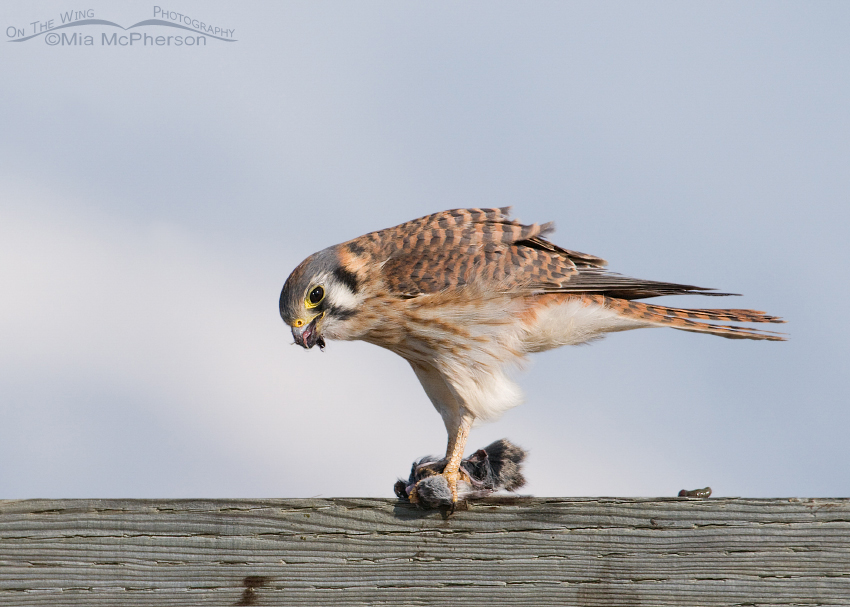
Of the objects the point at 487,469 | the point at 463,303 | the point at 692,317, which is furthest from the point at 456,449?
the point at 692,317

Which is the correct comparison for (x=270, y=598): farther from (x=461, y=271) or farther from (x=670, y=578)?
(x=461, y=271)

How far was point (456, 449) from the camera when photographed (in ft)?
10.7

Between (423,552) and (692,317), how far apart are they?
203cm

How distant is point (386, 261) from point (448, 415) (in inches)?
31.3

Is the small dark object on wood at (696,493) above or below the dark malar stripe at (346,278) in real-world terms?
below

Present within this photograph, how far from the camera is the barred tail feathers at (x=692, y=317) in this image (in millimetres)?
3734

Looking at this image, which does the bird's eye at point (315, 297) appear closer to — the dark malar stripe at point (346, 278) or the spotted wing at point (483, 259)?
the dark malar stripe at point (346, 278)

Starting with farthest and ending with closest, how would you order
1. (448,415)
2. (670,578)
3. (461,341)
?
(448,415), (461,341), (670,578)

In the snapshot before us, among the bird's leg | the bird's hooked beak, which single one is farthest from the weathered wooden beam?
the bird's hooked beak

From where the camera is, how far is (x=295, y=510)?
245 centimetres

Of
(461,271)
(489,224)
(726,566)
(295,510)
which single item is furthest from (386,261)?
(726,566)

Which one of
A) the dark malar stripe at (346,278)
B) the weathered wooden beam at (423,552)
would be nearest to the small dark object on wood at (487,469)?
the weathered wooden beam at (423,552)

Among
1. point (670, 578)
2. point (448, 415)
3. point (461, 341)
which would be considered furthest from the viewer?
point (448, 415)

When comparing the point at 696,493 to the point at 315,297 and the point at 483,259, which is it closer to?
the point at 483,259
